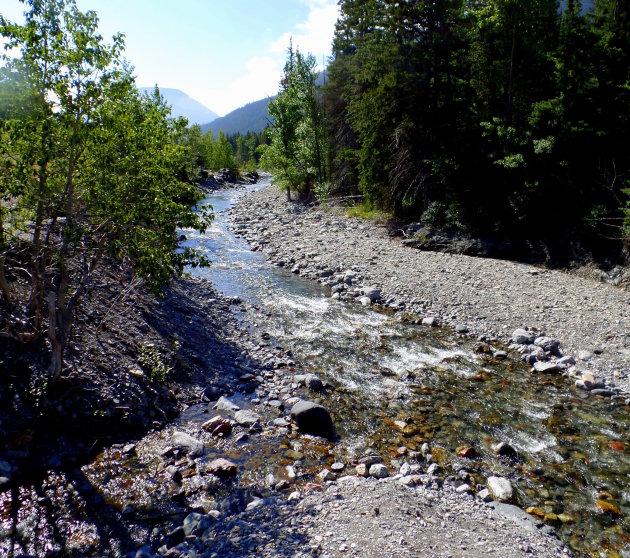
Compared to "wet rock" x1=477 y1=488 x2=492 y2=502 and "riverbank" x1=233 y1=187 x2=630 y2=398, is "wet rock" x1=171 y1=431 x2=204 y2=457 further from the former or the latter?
"riverbank" x1=233 y1=187 x2=630 y2=398

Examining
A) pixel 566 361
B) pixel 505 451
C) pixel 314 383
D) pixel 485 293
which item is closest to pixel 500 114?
pixel 485 293

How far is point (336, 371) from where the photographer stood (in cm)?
1108

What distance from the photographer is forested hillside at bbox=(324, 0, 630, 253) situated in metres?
18.1

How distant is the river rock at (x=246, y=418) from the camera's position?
27.9 feet

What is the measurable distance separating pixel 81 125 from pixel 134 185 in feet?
→ 3.80

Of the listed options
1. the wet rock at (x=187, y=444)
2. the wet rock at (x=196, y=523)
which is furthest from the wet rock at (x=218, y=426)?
the wet rock at (x=196, y=523)

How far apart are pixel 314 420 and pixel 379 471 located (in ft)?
5.75

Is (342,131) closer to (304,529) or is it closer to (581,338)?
(581,338)

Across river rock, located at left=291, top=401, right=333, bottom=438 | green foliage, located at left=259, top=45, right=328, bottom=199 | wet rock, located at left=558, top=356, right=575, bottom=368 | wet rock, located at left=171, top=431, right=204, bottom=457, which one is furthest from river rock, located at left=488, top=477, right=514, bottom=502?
green foliage, located at left=259, top=45, right=328, bottom=199

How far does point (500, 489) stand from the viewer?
689 centimetres

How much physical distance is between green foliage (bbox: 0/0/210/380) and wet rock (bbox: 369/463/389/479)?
4861 millimetres

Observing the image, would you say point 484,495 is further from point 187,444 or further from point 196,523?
point 187,444

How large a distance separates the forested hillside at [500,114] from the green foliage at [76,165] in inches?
665

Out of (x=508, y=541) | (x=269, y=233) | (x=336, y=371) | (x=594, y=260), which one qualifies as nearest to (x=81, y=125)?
(x=336, y=371)
